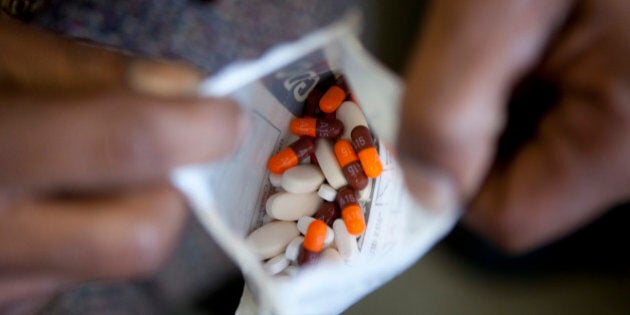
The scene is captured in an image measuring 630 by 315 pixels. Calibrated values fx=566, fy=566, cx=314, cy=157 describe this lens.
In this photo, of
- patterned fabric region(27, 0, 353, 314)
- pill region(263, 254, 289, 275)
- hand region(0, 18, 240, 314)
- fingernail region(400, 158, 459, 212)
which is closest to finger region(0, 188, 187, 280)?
hand region(0, 18, 240, 314)

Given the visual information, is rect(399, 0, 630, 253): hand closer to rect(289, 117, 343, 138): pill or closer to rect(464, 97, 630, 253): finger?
rect(464, 97, 630, 253): finger

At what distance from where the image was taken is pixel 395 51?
0.35m

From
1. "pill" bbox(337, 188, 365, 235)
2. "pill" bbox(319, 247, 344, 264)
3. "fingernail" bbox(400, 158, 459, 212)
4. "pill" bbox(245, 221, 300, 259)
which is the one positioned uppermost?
"fingernail" bbox(400, 158, 459, 212)

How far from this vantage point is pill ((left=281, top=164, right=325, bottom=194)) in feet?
1.90

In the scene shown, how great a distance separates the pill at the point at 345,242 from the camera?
55 cm

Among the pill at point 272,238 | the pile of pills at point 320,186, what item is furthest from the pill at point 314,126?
the pill at point 272,238

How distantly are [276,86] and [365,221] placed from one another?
0.54 ft

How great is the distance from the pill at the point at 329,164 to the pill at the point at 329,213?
0.02 meters

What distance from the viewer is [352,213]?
0.55 metres

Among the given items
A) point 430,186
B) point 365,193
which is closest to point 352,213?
point 365,193

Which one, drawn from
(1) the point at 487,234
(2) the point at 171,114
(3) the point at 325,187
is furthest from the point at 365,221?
(2) the point at 171,114

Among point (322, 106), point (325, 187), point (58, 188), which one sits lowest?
point (325, 187)

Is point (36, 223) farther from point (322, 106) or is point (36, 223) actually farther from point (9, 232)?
point (322, 106)

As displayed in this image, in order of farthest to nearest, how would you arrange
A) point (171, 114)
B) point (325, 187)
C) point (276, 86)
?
point (325, 187) → point (276, 86) → point (171, 114)
